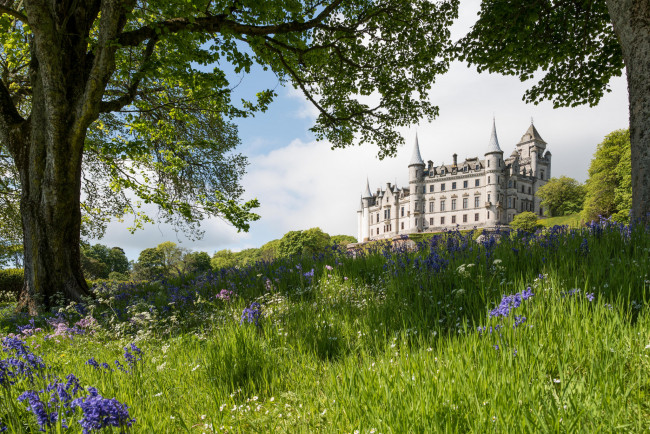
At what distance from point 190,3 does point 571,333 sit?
9.83 m

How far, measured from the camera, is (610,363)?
2289 millimetres

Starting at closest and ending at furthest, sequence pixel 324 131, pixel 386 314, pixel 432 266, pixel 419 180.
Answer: pixel 386 314 < pixel 432 266 < pixel 324 131 < pixel 419 180

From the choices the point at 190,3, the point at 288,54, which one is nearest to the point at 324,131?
the point at 288,54

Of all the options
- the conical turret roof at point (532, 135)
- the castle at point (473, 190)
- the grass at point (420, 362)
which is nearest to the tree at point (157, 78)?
the grass at point (420, 362)

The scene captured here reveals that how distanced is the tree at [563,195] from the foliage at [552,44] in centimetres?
7004

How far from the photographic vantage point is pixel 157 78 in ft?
35.7

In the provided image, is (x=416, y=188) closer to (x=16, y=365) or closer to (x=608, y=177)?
(x=608, y=177)

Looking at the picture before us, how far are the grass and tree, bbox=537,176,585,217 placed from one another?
8170 cm

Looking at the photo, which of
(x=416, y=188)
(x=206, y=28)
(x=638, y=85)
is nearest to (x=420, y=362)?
(x=638, y=85)

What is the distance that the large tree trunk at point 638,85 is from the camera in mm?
7168

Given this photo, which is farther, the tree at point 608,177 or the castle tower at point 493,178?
the castle tower at point 493,178

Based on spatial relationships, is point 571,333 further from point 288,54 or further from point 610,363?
point 288,54

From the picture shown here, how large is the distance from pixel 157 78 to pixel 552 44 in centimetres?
1346

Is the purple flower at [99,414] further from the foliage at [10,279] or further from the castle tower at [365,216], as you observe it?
the castle tower at [365,216]
